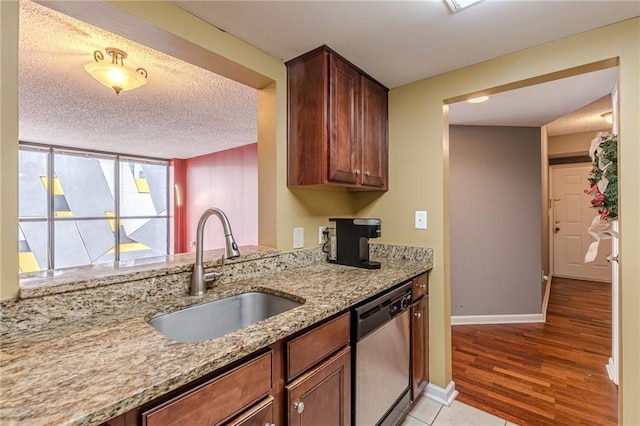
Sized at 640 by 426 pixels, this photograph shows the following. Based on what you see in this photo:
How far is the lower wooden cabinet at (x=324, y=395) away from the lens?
1.02 m

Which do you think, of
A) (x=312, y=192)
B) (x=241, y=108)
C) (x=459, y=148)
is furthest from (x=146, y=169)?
(x=459, y=148)

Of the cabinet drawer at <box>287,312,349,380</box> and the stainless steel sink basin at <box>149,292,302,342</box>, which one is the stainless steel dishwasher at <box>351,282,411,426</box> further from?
the stainless steel sink basin at <box>149,292,302,342</box>

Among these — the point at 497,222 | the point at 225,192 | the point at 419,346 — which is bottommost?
the point at 419,346

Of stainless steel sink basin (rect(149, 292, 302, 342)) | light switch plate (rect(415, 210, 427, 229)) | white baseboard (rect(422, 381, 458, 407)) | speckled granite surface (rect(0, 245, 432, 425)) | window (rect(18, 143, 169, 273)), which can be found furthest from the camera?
window (rect(18, 143, 169, 273))

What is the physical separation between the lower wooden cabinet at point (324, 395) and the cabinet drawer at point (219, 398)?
0.48ft

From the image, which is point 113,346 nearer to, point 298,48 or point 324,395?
point 324,395

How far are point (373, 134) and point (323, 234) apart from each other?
0.76 metres

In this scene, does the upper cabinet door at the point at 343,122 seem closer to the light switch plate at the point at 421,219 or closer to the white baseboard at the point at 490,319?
the light switch plate at the point at 421,219

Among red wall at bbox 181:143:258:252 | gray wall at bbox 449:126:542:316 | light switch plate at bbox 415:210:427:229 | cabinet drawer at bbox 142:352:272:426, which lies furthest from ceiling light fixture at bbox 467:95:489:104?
red wall at bbox 181:143:258:252

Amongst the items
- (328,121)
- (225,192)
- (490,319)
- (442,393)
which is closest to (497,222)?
(490,319)

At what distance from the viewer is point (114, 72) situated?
1.86 m

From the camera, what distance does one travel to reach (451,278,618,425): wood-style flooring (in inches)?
70.4

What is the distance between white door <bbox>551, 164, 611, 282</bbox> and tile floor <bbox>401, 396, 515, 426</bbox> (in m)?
4.38

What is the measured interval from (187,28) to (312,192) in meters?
1.10
